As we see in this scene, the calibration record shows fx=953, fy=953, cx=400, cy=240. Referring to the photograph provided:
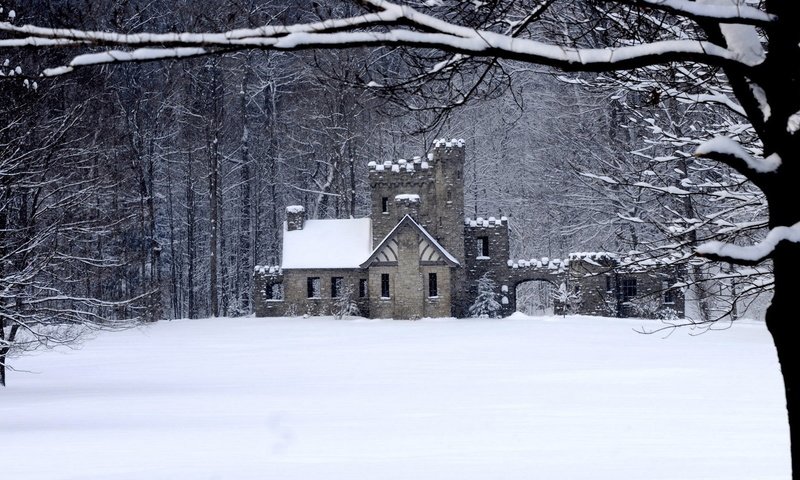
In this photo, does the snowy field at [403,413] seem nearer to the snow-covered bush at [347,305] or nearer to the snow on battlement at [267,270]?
the snow-covered bush at [347,305]

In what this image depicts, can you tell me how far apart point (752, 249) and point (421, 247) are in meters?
35.8

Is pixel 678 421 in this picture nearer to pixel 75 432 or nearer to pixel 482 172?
pixel 75 432

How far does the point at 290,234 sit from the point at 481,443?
32701mm

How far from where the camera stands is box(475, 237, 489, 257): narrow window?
138 feet

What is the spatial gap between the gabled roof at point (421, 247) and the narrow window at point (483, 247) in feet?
6.33

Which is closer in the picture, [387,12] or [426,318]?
[387,12]

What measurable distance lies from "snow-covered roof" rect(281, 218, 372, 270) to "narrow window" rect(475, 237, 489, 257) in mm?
4824

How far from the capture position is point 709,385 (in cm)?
1661

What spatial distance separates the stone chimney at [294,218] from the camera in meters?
43.1

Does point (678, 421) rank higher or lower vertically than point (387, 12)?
lower

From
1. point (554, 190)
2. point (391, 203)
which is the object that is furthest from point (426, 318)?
point (554, 190)

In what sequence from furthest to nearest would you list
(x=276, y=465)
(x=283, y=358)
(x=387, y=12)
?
(x=283, y=358) < (x=276, y=465) < (x=387, y=12)

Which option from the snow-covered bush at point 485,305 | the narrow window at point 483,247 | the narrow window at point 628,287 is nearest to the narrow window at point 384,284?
Result: the snow-covered bush at point 485,305

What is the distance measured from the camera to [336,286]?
1731 inches
